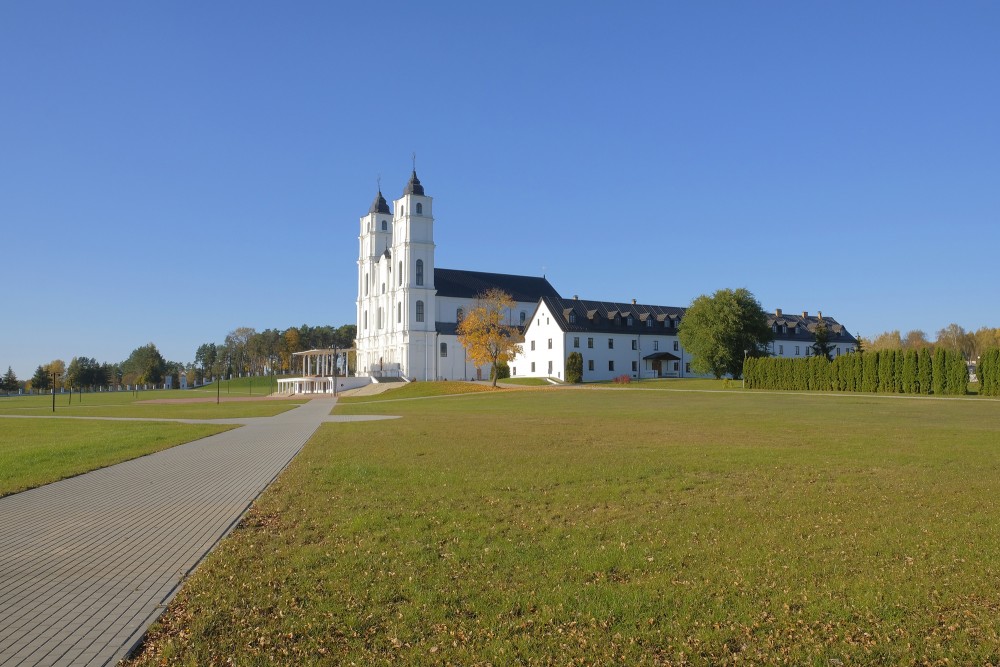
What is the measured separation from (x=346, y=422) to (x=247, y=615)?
80.9ft

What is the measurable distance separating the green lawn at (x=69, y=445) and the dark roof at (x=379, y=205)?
68.2m

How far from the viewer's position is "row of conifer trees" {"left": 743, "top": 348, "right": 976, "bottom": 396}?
4788cm

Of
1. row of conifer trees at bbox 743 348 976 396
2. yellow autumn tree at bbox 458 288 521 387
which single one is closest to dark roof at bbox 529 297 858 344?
yellow autumn tree at bbox 458 288 521 387

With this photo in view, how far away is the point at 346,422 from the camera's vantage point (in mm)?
30312

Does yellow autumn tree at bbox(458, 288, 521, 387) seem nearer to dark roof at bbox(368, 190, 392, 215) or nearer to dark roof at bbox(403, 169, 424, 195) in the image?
dark roof at bbox(403, 169, 424, 195)

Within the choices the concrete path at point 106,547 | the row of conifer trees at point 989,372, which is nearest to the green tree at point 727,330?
the row of conifer trees at point 989,372

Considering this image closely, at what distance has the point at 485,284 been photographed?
9500 centimetres

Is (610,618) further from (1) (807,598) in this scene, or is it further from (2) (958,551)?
(2) (958,551)

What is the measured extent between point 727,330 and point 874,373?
1871cm

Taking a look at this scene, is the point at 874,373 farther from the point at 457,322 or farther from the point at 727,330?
the point at 457,322

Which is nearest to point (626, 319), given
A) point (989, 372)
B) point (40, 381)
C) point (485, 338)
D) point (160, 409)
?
point (485, 338)

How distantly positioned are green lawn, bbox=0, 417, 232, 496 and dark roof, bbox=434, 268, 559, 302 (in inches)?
2409

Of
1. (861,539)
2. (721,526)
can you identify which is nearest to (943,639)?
(861,539)

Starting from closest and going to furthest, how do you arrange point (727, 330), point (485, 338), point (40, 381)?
point (727, 330)
point (485, 338)
point (40, 381)
